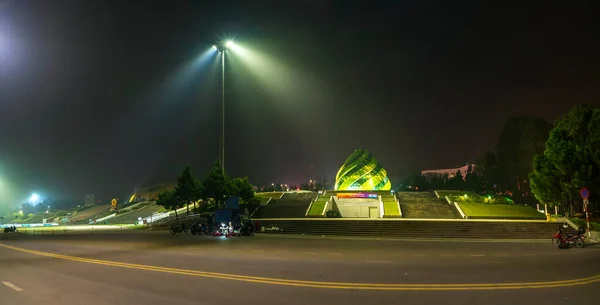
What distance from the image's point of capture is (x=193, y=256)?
52.1ft

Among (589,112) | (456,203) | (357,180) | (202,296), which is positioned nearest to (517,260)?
(202,296)

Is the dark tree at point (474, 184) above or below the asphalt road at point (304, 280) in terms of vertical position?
above

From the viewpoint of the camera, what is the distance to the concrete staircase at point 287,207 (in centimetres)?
4538

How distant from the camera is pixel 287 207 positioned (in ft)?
158

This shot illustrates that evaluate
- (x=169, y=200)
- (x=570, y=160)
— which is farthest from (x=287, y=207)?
(x=570, y=160)

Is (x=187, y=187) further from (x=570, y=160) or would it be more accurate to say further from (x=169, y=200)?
(x=570, y=160)

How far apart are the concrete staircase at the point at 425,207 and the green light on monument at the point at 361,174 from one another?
8.16m

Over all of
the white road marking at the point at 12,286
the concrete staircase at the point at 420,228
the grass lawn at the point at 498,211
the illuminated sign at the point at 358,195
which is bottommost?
the concrete staircase at the point at 420,228

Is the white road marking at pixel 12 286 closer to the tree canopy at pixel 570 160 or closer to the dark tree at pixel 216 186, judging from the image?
the tree canopy at pixel 570 160

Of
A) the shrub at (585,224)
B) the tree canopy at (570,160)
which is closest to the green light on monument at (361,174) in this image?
the tree canopy at (570,160)

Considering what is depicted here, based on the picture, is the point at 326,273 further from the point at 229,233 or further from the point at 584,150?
the point at 584,150

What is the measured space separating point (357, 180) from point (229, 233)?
33365 mm

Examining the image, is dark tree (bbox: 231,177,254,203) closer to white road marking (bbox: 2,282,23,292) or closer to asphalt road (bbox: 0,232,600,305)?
asphalt road (bbox: 0,232,600,305)

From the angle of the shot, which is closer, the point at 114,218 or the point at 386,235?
the point at 386,235
